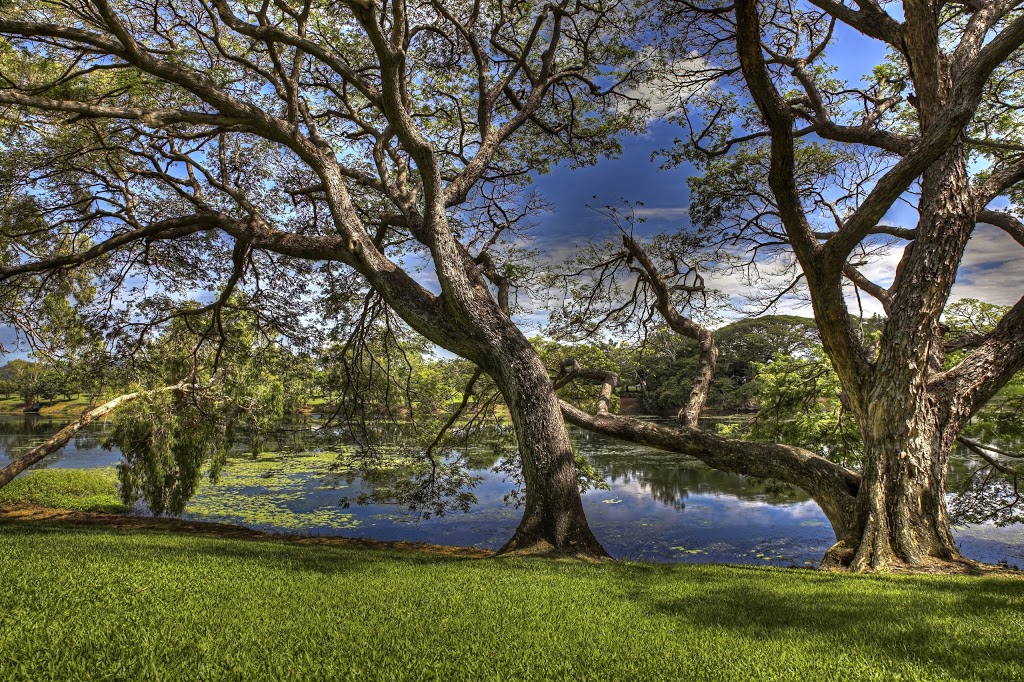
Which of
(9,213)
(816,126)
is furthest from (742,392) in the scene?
(9,213)

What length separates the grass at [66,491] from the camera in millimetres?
15250

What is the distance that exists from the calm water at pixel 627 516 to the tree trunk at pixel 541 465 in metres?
4.83

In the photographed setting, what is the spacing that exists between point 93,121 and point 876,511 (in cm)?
1237

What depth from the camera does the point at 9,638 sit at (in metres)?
2.86

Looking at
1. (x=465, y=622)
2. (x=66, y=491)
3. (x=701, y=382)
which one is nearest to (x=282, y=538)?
(x=465, y=622)

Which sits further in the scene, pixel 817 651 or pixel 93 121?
pixel 93 121

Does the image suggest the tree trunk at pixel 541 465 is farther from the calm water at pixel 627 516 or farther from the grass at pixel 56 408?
the grass at pixel 56 408

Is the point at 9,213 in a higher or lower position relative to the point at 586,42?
lower

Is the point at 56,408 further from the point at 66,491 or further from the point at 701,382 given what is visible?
the point at 701,382

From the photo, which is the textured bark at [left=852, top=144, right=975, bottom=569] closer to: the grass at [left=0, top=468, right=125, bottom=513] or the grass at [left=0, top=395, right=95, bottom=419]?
the grass at [left=0, top=468, right=125, bottom=513]

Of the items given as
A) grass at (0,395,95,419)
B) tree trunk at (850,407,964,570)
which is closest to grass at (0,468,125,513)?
tree trunk at (850,407,964,570)

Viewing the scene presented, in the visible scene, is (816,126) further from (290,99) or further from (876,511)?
(290,99)

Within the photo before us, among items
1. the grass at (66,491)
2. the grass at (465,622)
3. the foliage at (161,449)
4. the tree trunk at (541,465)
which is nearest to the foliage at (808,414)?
the grass at (465,622)

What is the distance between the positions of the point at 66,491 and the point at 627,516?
15887mm
